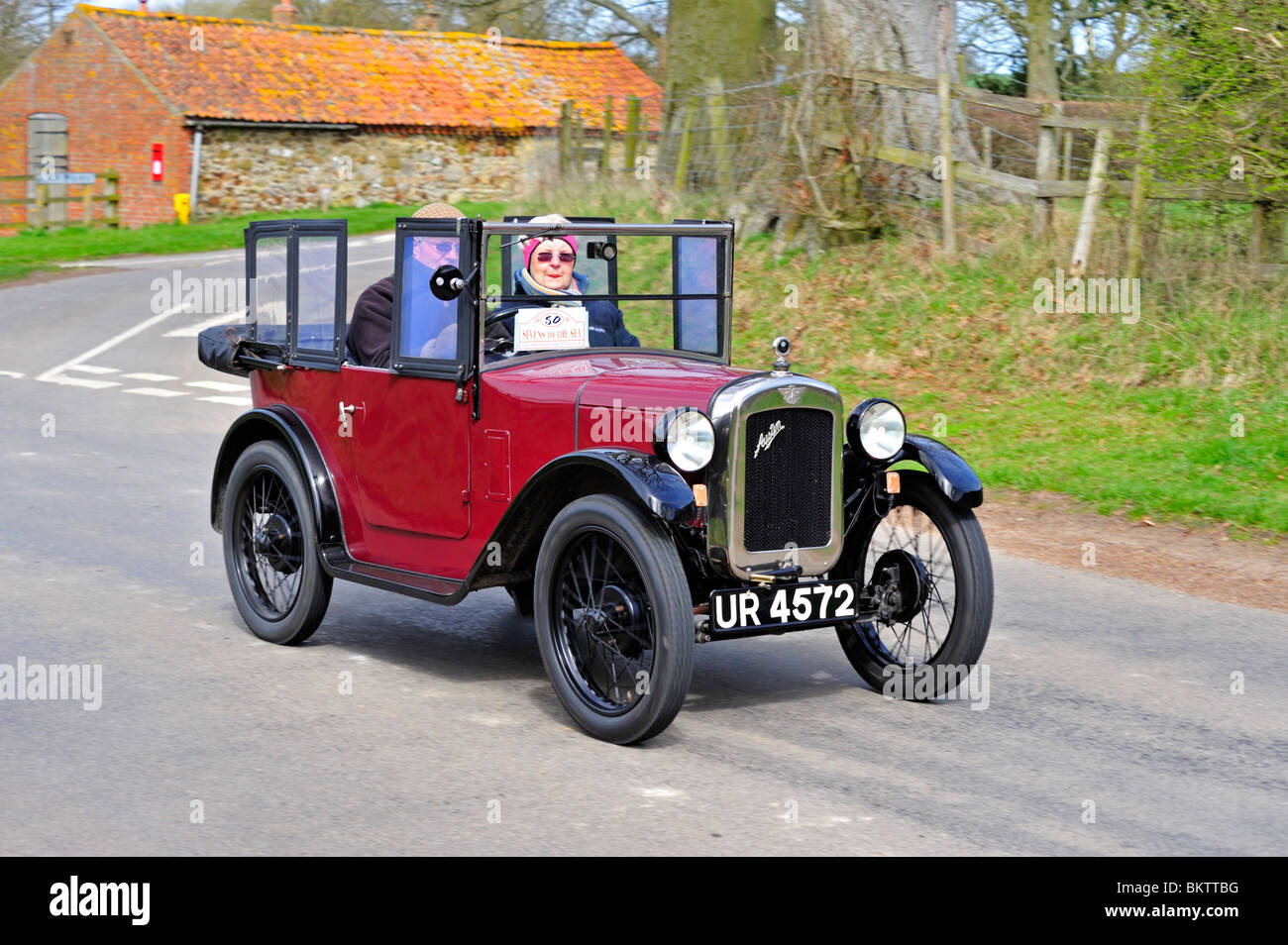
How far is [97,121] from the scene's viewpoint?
122 ft

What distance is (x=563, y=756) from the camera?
5121 millimetres

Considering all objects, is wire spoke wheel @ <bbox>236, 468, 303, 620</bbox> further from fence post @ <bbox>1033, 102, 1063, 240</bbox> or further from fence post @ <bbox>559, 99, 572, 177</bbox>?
fence post @ <bbox>559, 99, 572, 177</bbox>

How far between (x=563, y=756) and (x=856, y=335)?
9.68 metres

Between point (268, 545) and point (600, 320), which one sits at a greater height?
point (600, 320)

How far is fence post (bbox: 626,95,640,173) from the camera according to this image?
20.1m

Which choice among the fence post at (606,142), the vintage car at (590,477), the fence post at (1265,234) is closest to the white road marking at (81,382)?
the fence post at (606,142)

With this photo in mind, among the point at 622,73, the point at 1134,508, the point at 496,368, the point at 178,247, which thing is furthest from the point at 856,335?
the point at 622,73

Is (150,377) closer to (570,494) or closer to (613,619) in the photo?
(570,494)

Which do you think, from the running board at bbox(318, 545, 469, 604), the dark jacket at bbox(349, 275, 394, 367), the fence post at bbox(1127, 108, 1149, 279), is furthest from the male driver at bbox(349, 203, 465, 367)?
the fence post at bbox(1127, 108, 1149, 279)

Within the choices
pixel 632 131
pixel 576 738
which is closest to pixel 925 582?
pixel 576 738

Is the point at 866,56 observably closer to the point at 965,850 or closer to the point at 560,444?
the point at 560,444
